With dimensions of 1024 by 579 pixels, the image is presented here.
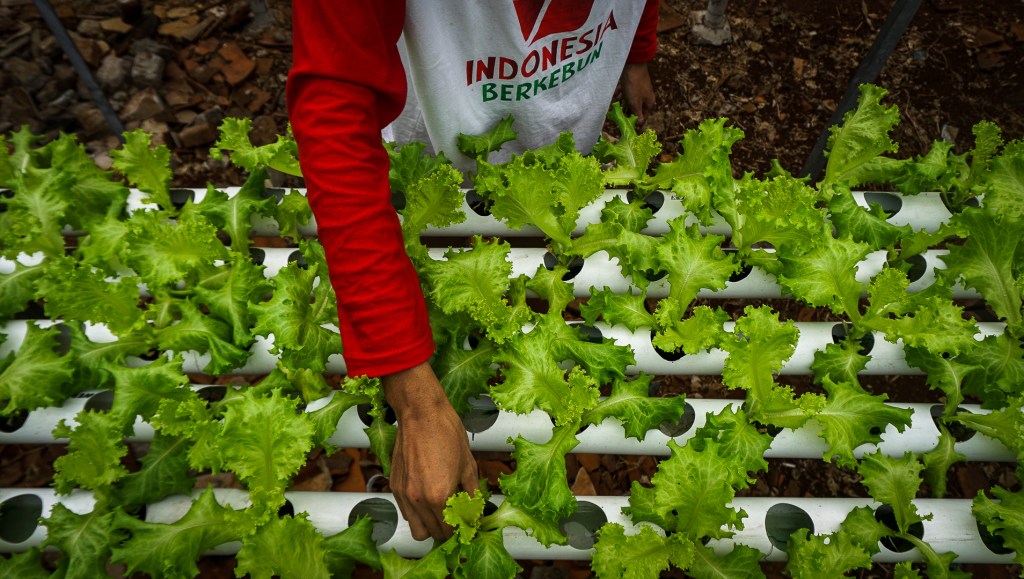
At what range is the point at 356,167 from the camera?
1.08m

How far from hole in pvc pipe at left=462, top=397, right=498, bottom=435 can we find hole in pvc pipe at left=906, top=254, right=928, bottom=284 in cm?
106

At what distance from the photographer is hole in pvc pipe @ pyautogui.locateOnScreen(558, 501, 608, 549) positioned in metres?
1.30

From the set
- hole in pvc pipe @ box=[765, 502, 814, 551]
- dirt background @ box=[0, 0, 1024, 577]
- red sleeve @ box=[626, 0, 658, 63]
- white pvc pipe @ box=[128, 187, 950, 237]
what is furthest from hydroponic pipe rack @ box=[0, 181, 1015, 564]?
dirt background @ box=[0, 0, 1024, 577]

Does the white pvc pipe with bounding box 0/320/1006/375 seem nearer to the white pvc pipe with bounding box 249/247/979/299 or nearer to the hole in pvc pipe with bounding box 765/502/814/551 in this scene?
the white pvc pipe with bounding box 249/247/979/299

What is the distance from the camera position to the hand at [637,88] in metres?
2.07

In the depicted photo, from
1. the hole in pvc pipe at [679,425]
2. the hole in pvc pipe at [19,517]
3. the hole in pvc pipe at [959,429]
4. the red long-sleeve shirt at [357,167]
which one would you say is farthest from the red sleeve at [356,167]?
the hole in pvc pipe at [959,429]

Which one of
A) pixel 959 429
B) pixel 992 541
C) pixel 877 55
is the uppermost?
pixel 877 55

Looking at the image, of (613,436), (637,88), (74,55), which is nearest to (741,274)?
(613,436)

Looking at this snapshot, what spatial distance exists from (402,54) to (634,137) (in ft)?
2.04

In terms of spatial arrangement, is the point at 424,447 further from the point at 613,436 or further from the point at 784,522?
the point at 784,522

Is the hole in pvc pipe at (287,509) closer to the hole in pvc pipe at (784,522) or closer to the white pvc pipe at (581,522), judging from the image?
the white pvc pipe at (581,522)

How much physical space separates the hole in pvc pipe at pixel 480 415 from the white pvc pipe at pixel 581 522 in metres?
0.15

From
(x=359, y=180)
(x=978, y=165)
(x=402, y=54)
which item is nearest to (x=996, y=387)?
(x=978, y=165)

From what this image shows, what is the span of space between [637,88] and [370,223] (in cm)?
134
